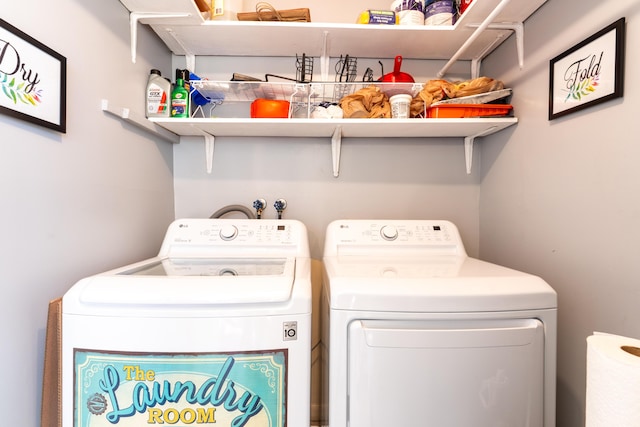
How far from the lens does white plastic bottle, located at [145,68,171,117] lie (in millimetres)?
1461

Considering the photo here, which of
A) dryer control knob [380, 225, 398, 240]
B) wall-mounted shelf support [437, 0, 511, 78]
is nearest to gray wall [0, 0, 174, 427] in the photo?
dryer control knob [380, 225, 398, 240]

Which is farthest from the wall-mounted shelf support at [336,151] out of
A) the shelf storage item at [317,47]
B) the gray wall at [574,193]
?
the gray wall at [574,193]

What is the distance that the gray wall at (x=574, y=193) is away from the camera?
0.92 meters

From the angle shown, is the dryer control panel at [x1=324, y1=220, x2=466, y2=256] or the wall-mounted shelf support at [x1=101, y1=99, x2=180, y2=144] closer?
the wall-mounted shelf support at [x1=101, y1=99, x2=180, y2=144]

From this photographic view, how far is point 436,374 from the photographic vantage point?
871mm

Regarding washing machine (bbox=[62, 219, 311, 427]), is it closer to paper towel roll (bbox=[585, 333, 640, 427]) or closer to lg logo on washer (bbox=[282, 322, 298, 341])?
lg logo on washer (bbox=[282, 322, 298, 341])

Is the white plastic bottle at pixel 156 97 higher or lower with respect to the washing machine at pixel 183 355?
higher

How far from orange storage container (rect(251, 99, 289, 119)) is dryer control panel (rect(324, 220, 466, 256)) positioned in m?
0.61

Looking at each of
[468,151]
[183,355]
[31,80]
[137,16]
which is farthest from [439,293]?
[137,16]

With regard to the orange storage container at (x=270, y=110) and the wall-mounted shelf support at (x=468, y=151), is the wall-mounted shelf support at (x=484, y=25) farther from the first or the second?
the orange storage container at (x=270, y=110)

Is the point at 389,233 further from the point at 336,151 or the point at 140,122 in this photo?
the point at 140,122

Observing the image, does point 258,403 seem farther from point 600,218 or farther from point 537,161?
point 537,161

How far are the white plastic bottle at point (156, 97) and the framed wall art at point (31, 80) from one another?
1.56 ft

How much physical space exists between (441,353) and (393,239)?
65 cm
